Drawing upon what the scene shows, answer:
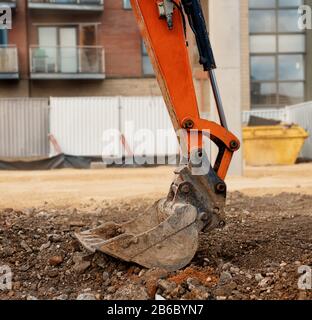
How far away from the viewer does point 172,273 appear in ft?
13.5

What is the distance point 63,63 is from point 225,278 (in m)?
25.6

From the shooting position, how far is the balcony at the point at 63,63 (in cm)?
2831

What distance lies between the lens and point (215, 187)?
437 centimetres

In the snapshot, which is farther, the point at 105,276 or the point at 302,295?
the point at 105,276

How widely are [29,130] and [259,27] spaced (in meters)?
12.8

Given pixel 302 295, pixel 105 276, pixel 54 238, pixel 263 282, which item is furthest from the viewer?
pixel 54 238

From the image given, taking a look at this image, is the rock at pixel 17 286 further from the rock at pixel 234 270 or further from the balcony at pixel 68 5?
the balcony at pixel 68 5

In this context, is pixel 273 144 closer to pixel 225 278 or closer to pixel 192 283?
pixel 225 278

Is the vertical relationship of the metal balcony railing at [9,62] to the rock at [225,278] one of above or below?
above

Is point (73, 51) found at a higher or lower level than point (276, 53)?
higher

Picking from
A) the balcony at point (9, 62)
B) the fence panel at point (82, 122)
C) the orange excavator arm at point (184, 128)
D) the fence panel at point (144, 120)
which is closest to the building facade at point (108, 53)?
the balcony at point (9, 62)

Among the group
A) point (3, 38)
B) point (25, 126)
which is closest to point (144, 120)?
point (25, 126)

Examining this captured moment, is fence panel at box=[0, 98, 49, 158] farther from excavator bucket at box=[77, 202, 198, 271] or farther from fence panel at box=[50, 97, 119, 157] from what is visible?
excavator bucket at box=[77, 202, 198, 271]
